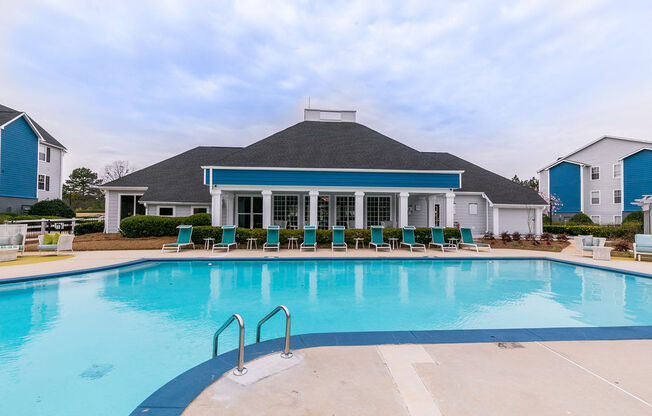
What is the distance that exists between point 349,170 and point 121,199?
16.4 metres

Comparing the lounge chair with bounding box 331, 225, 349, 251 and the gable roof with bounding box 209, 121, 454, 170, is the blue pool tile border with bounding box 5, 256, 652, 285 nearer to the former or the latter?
the lounge chair with bounding box 331, 225, 349, 251

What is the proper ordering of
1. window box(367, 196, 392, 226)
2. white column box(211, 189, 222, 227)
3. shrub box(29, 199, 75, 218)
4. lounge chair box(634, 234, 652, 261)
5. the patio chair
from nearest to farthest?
lounge chair box(634, 234, 652, 261) → the patio chair → white column box(211, 189, 222, 227) → window box(367, 196, 392, 226) → shrub box(29, 199, 75, 218)

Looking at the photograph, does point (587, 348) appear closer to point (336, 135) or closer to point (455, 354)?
point (455, 354)

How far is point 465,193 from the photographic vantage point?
72.4 feet

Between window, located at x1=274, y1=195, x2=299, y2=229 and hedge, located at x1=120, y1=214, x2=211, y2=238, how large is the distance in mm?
4277

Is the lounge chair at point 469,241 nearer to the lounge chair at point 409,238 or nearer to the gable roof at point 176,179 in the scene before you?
the lounge chair at point 409,238

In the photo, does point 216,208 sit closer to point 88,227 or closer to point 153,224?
point 153,224

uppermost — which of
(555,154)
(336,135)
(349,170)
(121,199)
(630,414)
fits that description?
(555,154)

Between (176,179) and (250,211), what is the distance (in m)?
6.58

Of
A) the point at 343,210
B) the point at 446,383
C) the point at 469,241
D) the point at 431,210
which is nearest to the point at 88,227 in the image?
the point at 343,210

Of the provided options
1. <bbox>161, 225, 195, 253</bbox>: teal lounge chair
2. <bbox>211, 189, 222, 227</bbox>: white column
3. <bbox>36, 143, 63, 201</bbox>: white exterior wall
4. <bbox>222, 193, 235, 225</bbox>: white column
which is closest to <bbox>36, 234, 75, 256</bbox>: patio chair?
<bbox>161, 225, 195, 253</bbox>: teal lounge chair

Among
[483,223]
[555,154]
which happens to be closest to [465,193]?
[483,223]

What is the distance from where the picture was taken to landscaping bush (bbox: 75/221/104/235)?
19.7m

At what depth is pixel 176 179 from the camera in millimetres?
21828
